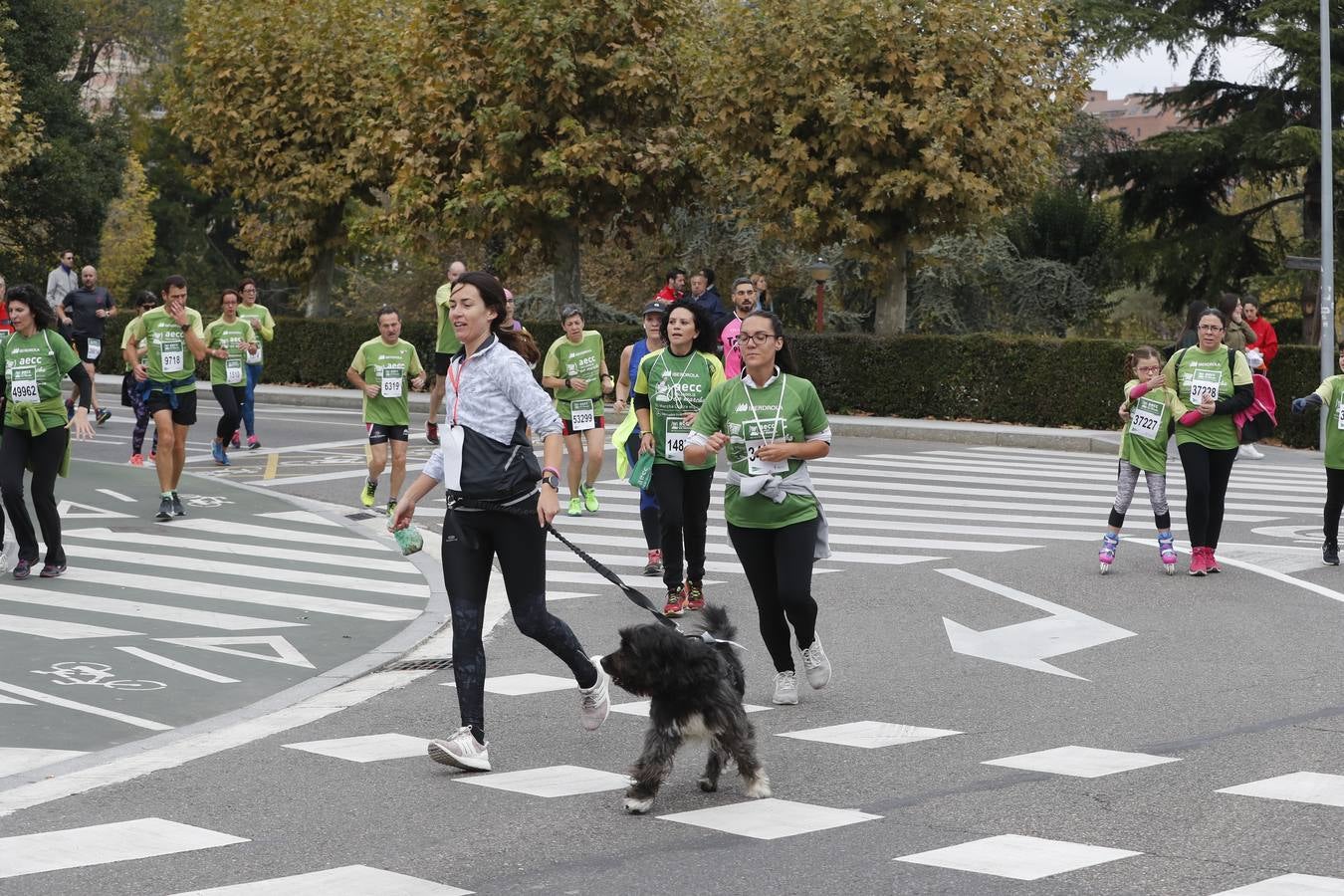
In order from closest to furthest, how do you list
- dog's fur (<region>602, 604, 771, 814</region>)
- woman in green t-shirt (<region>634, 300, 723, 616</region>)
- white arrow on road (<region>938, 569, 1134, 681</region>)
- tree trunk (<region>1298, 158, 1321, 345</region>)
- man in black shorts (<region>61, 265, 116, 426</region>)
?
1. dog's fur (<region>602, 604, 771, 814</region>)
2. white arrow on road (<region>938, 569, 1134, 681</region>)
3. woman in green t-shirt (<region>634, 300, 723, 616</region>)
4. man in black shorts (<region>61, 265, 116, 426</region>)
5. tree trunk (<region>1298, 158, 1321, 345</region>)

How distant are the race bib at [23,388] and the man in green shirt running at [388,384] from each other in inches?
136

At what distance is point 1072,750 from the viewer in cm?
731

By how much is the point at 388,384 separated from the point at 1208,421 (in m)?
6.73

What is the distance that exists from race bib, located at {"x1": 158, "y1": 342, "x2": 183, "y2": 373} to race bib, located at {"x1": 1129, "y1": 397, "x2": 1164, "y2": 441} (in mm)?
8163

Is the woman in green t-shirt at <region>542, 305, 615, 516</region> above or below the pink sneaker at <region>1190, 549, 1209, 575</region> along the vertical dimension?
above

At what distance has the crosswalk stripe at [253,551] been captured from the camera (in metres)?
13.2

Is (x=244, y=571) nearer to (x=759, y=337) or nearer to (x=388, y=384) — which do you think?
(x=388, y=384)

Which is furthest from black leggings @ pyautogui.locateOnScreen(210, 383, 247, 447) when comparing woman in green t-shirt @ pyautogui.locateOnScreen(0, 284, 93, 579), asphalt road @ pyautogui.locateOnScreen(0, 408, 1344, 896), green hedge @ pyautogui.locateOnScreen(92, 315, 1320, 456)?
asphalt road @ pyautogui.locateOnScreen(0, 408, 1344, 896)

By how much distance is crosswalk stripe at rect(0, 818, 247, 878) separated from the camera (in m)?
5.69

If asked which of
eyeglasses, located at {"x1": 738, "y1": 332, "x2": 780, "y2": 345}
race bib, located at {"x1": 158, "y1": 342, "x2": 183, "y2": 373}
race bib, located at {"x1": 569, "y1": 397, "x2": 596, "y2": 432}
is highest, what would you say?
eyeglasses, located at {"x1": 738, "y1": 332, "x2": 780, "y2": 345}

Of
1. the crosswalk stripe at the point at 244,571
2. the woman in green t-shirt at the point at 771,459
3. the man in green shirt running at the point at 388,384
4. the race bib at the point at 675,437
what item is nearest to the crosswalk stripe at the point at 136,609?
the crosswalk stripe at the point at 244,571

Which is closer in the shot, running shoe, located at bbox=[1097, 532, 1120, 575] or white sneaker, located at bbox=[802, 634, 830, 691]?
white sneaker, located at bbox=[802, 634, 830, 691]

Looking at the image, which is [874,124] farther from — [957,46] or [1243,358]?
[1243,358]

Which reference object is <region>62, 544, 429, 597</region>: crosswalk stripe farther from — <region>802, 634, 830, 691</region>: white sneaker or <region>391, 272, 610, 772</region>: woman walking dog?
<region>391, 272, 610, 772</region>: woman walking dog
